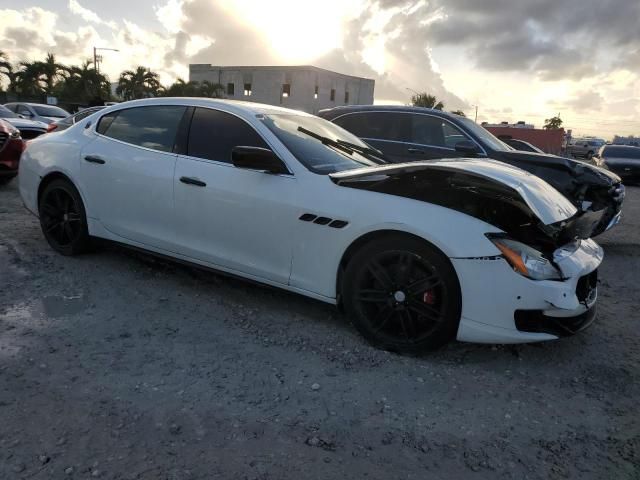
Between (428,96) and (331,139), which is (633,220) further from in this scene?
(428,96)

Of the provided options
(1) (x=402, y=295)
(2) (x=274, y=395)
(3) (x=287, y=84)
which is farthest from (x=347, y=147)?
(3) (x=287, y=84)

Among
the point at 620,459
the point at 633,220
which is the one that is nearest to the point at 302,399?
the point at 620,459

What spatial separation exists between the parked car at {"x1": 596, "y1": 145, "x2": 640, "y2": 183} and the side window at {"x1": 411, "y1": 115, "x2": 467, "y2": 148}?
12474mm

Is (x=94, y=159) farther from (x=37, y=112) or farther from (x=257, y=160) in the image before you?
(x=37, y=112)

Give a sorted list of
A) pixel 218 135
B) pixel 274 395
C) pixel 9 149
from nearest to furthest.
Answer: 1. pixel 274 395
2. pixel 218 135
3. pixel 9 149

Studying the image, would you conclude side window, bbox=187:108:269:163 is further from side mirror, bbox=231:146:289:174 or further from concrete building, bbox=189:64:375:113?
concrete building, bbox=189:64:375:113

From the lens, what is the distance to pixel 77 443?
227cm

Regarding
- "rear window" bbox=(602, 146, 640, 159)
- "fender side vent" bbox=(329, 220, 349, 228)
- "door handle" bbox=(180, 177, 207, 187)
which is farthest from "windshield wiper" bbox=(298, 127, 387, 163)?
"rear window" bbox=(602, 146, 640, 159)

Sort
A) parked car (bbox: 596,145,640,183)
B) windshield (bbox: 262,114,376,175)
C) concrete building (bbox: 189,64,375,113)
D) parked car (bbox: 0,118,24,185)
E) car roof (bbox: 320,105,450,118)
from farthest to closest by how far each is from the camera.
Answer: concrete building (bbox: 189,64,375,113), parked car (bbox: 596,145,640,183), parked car (bbox: 0,118,24,185), car roof (bbox: 320,105,450,118), windshield (bbox: 262,114,376,175)

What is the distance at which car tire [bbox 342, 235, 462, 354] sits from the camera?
120 inches

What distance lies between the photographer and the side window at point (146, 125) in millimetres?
4230

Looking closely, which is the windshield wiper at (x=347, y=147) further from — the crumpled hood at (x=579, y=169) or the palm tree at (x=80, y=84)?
the palm tree at (x=80, y=84)

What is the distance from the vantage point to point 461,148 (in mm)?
6637

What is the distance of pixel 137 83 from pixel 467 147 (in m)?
47.5
